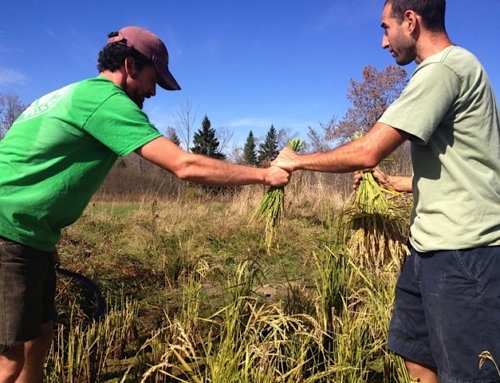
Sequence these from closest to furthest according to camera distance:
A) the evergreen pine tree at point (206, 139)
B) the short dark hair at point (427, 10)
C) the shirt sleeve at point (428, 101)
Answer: the shirt sleeve at point (428, 101), the short dark hair at point (427, 10), the evergreen pine tree at point (206, 139)

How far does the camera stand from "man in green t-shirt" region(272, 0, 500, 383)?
1491mm

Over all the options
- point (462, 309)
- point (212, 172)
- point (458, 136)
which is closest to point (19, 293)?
point (212, 172)

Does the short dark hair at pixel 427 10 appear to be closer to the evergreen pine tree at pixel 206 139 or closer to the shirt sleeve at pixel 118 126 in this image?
the shirt sleeve at pixel 118 126

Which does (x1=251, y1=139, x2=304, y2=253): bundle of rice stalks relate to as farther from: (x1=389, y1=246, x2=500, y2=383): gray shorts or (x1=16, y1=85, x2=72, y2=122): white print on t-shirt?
(x1=16, y1=85, x2=72, y2=122): white print on t-shirt

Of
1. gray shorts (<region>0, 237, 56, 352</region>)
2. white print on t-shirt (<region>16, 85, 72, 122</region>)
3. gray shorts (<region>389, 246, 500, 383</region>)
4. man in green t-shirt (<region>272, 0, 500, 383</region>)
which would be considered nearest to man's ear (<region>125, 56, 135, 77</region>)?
white print on t-shirt (<region>16, 85, 72, 122</region>)

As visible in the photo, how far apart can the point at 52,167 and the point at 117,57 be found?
0.59 meters

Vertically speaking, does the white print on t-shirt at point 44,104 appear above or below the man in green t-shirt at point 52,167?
above

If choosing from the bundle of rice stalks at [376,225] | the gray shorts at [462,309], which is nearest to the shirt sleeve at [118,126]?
the gray shorts at [462,309]

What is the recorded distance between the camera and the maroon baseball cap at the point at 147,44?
6.21 ft

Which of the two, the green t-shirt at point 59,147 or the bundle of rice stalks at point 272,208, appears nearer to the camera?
the green t-shirt at point 59,147

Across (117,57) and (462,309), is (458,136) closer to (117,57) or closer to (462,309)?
(462,309)

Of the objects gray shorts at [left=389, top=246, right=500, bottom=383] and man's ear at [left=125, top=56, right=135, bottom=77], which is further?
man's ear at [left=125, top=56, right=135, bottom=77]

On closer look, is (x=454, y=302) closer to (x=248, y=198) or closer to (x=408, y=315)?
(x=408, y=315)

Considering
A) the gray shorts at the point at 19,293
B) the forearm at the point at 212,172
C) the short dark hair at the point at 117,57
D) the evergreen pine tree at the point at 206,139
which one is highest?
the evergreen pine tree at the point at 206,139
